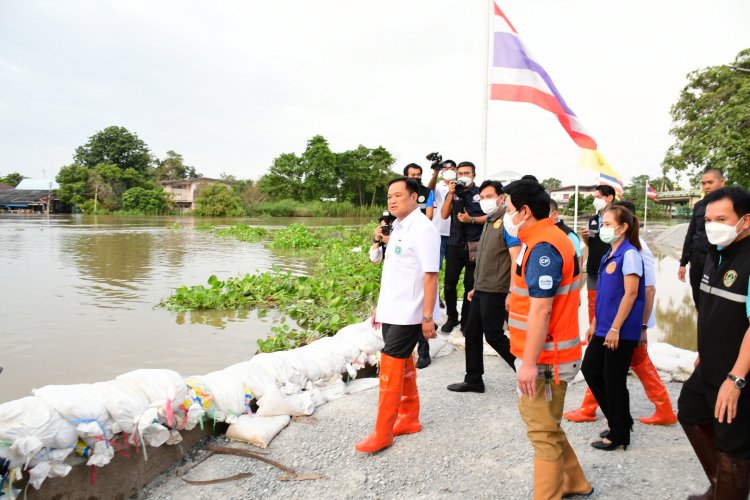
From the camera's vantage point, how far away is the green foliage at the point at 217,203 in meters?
46.7

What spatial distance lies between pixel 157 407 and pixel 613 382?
2.63 metres

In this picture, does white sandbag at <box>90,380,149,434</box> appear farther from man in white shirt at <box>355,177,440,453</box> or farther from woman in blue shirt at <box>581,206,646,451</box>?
woman in blue shirt at <box>581,206,646,451</box>

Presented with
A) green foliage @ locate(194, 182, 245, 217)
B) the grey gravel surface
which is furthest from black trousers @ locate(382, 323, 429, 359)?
green foliage @ locate(194, 182, 245, 217)

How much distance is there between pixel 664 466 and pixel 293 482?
6.85 ft

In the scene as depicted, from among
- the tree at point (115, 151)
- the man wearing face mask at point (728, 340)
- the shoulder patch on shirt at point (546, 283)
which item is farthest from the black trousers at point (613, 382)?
the tree at point (115, 151)

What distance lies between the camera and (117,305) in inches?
318

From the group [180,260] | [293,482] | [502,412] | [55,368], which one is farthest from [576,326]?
[180,260]

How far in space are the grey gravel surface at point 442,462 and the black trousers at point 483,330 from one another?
34 cm

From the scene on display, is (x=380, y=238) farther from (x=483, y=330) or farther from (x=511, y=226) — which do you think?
(x=511, y=226)

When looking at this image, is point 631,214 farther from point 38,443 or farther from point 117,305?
point 117,305

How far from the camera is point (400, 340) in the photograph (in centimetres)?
305

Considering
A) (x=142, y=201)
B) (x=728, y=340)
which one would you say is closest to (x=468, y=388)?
(x=728, y=340)

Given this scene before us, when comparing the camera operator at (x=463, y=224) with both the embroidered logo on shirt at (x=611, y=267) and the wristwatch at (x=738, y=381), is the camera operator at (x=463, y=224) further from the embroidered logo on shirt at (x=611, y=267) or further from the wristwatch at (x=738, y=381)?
the wristwatch at (x=738, y=381)

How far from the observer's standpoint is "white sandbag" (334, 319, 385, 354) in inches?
178
